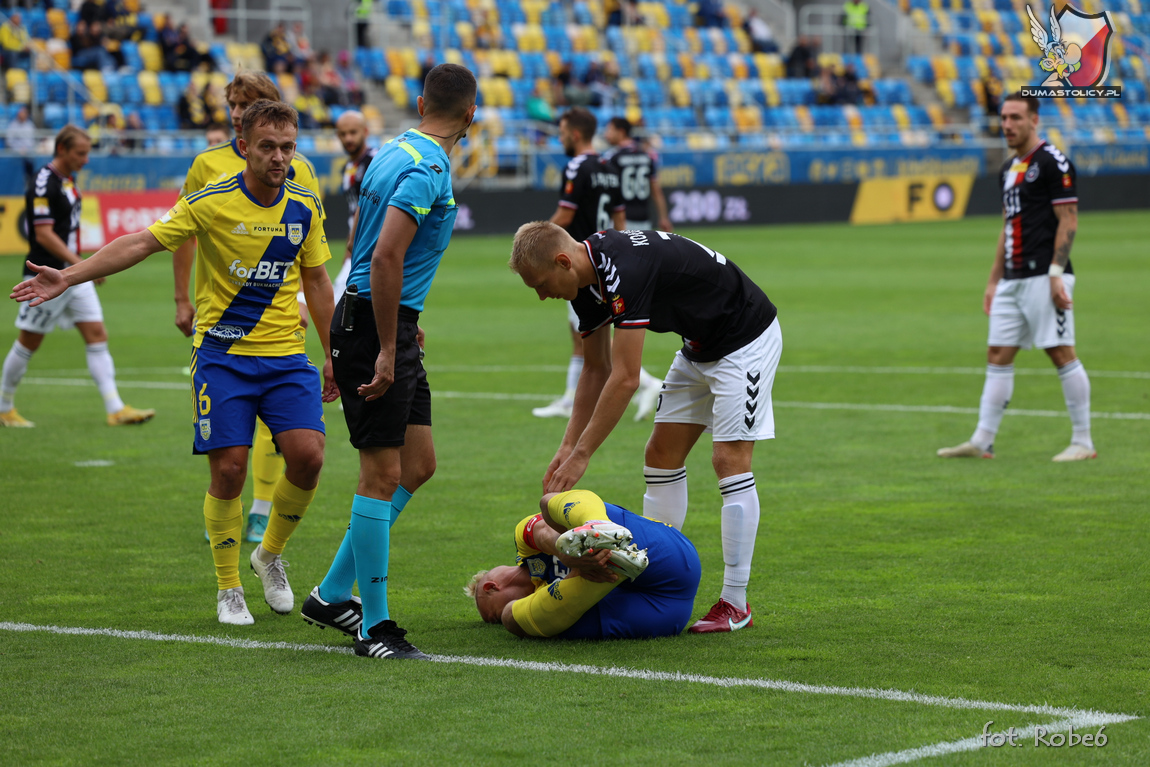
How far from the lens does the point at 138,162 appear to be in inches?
1077

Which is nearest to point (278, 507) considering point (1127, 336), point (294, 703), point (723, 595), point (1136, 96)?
point (294, 703)

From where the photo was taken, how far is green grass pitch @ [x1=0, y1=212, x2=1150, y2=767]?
431 cm

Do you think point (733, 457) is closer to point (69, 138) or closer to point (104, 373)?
point (69, 138)

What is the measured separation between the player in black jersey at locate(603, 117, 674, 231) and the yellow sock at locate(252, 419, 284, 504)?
5154 mm

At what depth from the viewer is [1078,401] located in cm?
943

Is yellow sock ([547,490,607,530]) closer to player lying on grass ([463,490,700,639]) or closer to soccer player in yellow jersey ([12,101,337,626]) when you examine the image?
player lying on grass ([463,490,700,639])

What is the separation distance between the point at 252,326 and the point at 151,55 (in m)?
28.6

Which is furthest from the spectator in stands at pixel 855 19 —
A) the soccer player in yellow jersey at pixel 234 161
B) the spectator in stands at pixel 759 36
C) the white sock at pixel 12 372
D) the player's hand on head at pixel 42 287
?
the player's hand on head at pixel 42 287

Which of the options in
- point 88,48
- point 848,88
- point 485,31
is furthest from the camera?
point 848,88

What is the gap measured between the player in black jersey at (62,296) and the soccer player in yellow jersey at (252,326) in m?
5.45

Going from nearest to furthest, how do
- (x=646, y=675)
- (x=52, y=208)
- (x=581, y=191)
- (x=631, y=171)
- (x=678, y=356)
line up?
(x=646, y=675) → (x=678, y=356) → (x=52, y=208) → (x=581, y=191) → (x=631, y=171)

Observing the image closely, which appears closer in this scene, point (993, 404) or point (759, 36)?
point (993, 404)

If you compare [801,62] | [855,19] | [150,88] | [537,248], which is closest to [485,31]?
[801,62]

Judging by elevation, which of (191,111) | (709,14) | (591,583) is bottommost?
(591,583)
